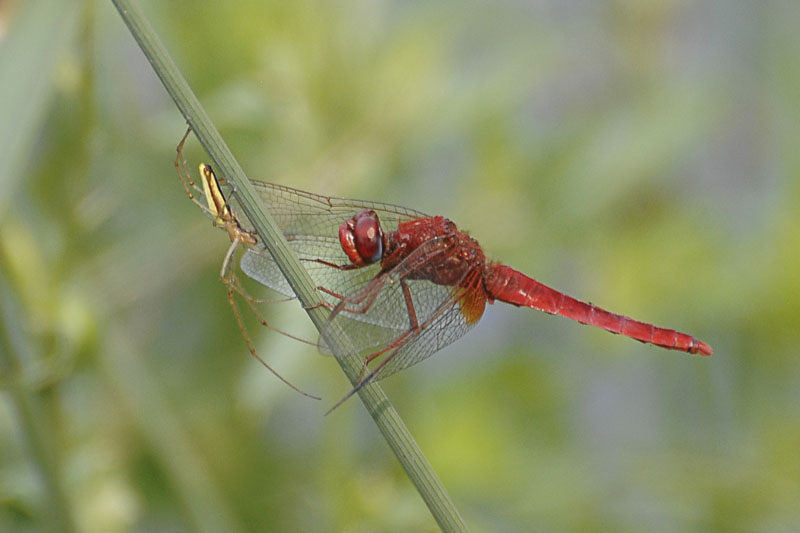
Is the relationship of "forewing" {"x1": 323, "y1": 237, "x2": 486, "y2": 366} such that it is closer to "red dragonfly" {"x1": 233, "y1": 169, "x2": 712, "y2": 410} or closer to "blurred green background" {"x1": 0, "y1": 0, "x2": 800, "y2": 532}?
"red dragonfly" {"x1": 233, "y1": 169, "x2": 712, "y2": 410}

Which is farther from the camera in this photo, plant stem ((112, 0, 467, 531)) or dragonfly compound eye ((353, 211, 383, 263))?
dragonfly compound eye ((353, 211, 383, 263))

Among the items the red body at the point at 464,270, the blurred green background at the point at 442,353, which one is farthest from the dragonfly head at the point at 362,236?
the blurred green background at the point at 442,353

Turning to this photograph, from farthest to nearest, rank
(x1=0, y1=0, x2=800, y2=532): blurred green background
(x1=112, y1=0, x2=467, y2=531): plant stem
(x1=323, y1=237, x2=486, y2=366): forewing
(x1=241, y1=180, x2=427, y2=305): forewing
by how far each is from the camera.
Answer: (x1=0, y1=0, x2=800, y2=532): blurred green background < (x1=241, y1=180, x2=427, y2=305): forewing < (x1=323, y1=237, x2=486, y2=366): forewing < (x1=112, y1=0, x2=467, y2=531): plant stem

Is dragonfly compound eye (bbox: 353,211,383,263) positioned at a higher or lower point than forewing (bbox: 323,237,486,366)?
higher

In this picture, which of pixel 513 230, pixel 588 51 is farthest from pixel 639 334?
pixel 588 51

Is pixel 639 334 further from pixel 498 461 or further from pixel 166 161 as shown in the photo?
pixel 166 161

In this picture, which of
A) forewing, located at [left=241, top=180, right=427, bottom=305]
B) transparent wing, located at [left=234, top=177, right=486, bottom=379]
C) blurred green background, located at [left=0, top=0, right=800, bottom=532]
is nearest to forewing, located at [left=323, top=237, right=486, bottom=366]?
transparent wing, located at [left=234, top=177, right=486, bottom=379]

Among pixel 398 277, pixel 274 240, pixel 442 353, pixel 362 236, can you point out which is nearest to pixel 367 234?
pixel 362 236

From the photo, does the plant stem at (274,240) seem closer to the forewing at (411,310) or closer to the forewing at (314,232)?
the forewing at (411,310)
